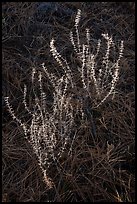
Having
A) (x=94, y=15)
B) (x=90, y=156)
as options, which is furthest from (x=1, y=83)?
(x=94, y=15)

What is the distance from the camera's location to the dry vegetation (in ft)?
7.93

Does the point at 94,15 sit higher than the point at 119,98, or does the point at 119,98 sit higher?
the point at 94,15

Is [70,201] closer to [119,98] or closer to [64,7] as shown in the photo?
[119,98]

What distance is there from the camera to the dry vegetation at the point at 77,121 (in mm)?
2416

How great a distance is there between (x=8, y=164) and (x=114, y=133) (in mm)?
708

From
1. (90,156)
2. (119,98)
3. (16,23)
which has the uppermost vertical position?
(16,23)

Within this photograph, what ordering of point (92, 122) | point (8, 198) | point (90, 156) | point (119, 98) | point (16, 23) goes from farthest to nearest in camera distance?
point (16, 23), point (119, 98), point (92, 122), point (90, 156), point (8, 198)

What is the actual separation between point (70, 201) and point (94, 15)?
6.14 feet

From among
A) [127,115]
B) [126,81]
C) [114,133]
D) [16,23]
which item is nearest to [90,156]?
[114,133]

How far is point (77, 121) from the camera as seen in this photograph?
9.29 ft

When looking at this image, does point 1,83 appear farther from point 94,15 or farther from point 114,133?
point 94,15

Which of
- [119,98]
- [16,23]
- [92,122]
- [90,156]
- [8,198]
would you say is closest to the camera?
[8,198]

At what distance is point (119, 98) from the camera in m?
3.00

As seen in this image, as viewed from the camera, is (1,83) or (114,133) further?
(1,83)
